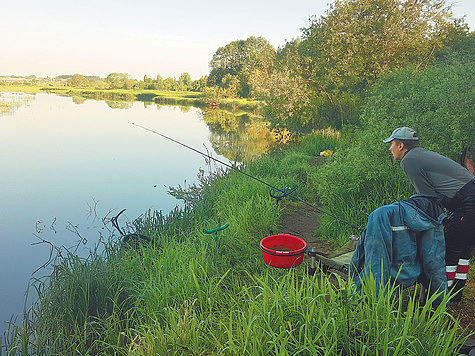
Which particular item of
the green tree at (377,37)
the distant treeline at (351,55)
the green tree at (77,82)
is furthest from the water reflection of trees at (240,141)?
the green tree at (77,82)

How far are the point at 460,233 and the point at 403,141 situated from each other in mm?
967

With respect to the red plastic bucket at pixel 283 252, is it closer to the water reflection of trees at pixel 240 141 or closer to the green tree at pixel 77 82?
the water reflection of trees at pixel 240 141

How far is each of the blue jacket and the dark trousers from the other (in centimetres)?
33

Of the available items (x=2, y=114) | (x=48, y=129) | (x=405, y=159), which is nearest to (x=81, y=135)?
(x=48, y=129)

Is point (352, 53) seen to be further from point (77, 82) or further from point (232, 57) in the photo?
point (77, 82)

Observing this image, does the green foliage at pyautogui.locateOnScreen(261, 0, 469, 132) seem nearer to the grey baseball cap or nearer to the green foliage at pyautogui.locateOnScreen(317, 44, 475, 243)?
the green foliage at pyautogui.locateOnScreen(317, 44, 475, 243)

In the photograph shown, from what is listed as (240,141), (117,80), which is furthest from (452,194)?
(117,80)

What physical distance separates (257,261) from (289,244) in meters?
0.50

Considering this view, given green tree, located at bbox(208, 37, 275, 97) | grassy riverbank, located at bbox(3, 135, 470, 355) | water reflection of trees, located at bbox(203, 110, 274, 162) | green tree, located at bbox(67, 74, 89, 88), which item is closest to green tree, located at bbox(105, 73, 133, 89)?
green tree, located at bbox(67, 74, 89, 88)

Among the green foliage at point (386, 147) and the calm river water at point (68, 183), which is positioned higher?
the green foliage at point (386, 147)

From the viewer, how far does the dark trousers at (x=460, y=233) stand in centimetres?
303

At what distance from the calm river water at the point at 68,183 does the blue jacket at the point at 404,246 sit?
4.18 m

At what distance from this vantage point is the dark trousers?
9.95 feet

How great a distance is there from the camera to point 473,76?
5055 millimetres
